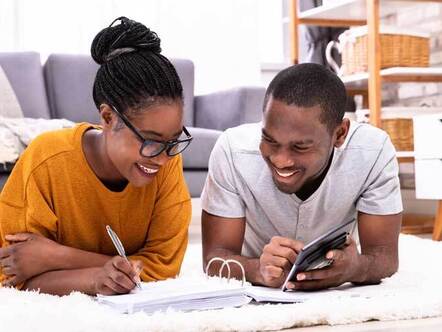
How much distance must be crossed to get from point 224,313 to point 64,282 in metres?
0.43

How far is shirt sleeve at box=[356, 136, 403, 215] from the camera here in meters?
1.77

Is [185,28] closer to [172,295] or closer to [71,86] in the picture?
[71,86]

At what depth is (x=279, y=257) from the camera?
1.57 metres

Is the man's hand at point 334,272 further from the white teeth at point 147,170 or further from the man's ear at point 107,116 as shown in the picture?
the man's ear at point 107,116

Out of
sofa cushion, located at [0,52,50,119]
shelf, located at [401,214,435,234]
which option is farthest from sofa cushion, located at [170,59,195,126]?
shelf, located at [401,214,435,234]

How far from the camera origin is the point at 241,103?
12.2 ft

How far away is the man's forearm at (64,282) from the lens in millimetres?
1624

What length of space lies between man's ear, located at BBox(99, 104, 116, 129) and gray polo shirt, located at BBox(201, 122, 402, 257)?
32 cm

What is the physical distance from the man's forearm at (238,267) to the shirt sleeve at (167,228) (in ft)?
0.31

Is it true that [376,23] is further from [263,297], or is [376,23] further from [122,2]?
[263,297]

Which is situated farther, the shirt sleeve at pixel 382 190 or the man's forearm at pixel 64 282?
Result: the shirt sleeve at pixel 382 190

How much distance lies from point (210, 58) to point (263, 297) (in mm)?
3452

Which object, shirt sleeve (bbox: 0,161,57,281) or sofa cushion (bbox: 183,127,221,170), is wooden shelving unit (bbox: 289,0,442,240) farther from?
shirt sleeve (bbox: 0,161,57,281)

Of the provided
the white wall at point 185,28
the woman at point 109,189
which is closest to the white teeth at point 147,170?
the woman at point 109,189
